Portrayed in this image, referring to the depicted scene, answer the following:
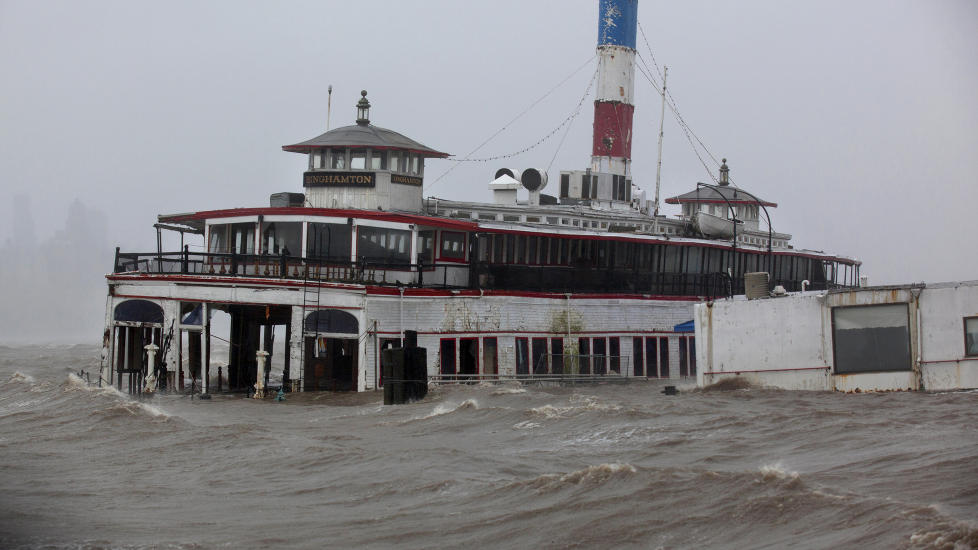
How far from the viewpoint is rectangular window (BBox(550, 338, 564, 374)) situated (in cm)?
4047

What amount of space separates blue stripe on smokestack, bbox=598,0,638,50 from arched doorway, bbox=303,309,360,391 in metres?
27.3

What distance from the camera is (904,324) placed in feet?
97.9

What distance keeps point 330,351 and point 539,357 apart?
7.18m

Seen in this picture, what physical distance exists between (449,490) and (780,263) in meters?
36.0

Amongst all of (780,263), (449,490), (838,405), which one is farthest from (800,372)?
(780,263)

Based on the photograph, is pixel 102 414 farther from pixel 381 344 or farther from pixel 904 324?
pixel 904 324

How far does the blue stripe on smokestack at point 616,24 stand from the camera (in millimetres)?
59656

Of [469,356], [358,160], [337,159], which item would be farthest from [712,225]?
[469,356]

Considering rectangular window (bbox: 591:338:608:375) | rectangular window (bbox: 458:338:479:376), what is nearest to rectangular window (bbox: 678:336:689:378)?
rectangular window (bbox: 591:338:608:375)

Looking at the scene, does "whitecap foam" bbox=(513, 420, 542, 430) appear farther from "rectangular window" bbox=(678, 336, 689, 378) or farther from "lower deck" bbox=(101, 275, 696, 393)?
"rectangular window" bbox=(678, 336, 689, 378)

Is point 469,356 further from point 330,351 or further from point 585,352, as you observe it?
point 585,352

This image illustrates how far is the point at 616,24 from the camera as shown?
59.8 metres

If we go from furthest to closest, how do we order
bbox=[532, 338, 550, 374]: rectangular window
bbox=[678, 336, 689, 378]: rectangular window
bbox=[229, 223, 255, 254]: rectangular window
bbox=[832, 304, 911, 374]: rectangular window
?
1. bbox=[678, 336, 689, 378]: rectangular window
2. bbox=[229, 223, 255, 254]: rectangular window
3. bbox=[532, 338, 550, 374]: rectangular window
4. bbox=[832, 304, 911, 374]: rectangular window

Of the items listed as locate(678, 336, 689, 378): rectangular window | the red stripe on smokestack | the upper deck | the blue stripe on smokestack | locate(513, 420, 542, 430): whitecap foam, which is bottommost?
locate(513, 420, 542, 430): whitecap foam
